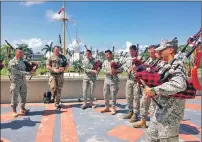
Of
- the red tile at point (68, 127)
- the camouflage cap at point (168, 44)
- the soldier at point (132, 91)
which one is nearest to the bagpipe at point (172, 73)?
the camouflage cap at point (168, 44)

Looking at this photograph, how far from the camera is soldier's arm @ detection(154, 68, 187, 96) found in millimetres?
2594

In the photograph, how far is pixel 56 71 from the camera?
22.1ft

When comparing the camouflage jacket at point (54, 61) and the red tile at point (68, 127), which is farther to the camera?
the camouflage jacket at point (54, 61)

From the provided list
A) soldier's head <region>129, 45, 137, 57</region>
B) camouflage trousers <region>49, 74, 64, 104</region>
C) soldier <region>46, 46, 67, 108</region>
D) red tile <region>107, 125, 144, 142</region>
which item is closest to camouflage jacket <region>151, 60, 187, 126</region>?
red tile <region>107, 125, 144, 142</region>

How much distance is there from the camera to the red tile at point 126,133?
4676 mm

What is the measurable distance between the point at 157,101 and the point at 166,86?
1.17ft

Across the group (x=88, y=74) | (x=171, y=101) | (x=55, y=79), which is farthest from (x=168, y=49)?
(x=55, y=79)

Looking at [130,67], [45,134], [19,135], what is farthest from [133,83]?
[19,135]

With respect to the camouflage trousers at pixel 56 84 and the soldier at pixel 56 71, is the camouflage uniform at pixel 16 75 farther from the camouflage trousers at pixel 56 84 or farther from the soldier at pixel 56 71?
the camouflage trousers at pixel 56 84

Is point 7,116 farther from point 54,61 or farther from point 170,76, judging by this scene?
point 170,76

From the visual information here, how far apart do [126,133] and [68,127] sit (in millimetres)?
1310

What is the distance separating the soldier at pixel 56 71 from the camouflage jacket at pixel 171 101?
4327 millimetres

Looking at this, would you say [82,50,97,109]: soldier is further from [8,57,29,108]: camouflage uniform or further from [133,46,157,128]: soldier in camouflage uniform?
[133,46,157,128]: soldier in camouflage uniform

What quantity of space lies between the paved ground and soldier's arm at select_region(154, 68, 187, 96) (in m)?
2.17
